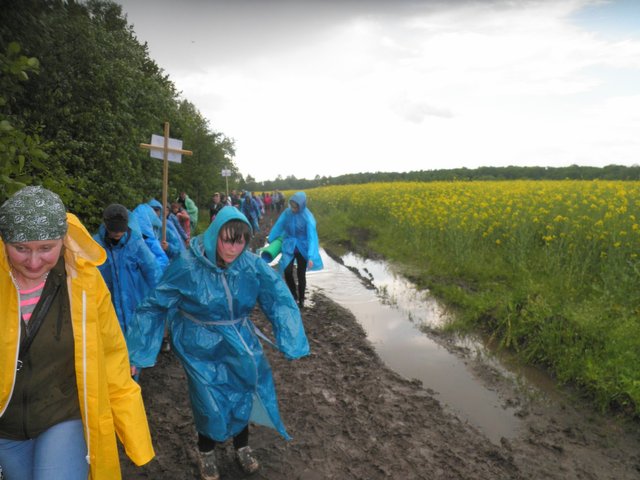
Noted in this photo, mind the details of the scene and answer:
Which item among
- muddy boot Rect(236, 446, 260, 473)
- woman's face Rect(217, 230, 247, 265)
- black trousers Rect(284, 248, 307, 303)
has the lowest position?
muddy boot Rect(236, 446, 260, 473)

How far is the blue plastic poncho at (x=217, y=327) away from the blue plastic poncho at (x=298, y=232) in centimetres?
384

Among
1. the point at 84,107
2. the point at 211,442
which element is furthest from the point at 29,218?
the point at 84,107

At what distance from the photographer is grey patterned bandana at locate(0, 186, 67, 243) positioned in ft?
5.02

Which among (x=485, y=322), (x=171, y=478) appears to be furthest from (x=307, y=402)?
(x=485, y=322)

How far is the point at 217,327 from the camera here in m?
2.63

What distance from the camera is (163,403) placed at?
4.04 meters

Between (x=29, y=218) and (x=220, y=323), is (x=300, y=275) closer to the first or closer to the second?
(x=220, y=323)

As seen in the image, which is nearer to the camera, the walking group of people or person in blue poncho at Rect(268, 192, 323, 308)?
the walking group of people

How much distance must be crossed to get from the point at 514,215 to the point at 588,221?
1491 millimetres

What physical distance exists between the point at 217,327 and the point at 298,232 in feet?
13.8

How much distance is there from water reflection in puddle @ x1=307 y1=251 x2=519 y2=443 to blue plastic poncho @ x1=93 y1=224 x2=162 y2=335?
292 centimetres

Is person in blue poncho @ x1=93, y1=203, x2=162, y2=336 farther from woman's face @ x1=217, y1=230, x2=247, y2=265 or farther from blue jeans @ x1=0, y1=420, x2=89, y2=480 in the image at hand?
blue jeans @ x1=0, y1=420, x2=89, y2=480

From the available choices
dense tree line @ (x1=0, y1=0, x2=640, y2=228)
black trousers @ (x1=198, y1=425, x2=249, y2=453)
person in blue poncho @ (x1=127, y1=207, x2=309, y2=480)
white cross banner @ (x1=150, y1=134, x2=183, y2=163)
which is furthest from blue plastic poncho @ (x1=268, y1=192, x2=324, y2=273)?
person in blue poncho @ (x1=127, y1=207, x2=309, y2=480)

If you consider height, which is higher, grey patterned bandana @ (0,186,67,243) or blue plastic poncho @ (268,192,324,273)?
grey patterned bandana @ (0,186,67,243)
